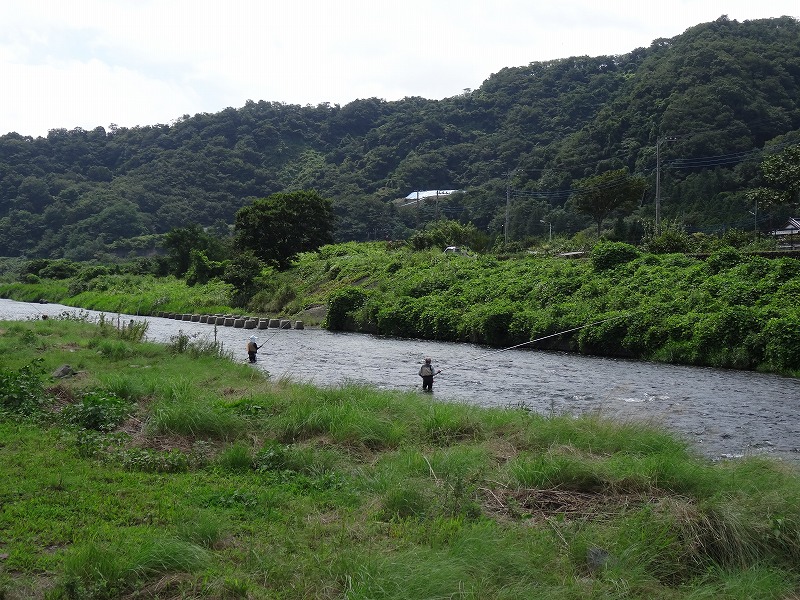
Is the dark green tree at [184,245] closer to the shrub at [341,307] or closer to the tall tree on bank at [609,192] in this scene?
the shrub at [341,307]

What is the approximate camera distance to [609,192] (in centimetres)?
5691

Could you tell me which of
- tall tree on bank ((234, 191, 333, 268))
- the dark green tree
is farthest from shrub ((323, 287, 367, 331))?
the dark green tree

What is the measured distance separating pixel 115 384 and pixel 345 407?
4126mm

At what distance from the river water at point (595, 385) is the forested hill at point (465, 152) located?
3228 cm

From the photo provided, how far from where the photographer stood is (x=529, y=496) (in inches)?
299

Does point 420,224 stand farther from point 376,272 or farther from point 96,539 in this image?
point 96,539

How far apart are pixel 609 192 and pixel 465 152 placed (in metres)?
50.9

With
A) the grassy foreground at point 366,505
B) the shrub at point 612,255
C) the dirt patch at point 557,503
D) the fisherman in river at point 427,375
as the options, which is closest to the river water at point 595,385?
the fisherman in river at point 427,375

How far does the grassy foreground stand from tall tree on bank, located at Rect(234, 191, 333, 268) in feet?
146

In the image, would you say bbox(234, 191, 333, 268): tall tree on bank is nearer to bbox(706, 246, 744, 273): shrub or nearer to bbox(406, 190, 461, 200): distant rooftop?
bbox(706, 246, 744, 273): shrub

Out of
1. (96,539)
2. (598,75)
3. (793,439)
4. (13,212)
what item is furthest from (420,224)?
(96,539)

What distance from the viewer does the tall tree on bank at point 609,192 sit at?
56750 mm

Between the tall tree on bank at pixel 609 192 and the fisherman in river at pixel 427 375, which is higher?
the tall tree on bank at pixel 609 192

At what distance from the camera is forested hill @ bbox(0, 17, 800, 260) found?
66.4 metres
